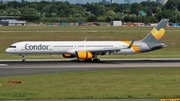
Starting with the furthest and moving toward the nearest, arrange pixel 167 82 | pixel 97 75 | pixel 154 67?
pixel 154 67 → pixel 97 75 → pixel 167 82

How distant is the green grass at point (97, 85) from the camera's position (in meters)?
35.3

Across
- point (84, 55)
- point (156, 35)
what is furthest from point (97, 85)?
point (156, 35)

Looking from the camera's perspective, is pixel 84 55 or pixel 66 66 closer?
pixel 66 66

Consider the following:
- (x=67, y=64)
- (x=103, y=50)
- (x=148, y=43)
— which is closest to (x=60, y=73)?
(x=67, y=64)

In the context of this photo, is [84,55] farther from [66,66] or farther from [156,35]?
[156,35]

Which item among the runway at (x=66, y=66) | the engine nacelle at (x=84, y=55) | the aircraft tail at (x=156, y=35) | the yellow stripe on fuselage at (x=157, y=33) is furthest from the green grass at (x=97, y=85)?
the yellow stripe on fuselage at (x=157, y=33)

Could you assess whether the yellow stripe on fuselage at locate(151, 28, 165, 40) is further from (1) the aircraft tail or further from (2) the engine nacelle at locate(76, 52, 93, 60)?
(2) the engine nacelle at locate(76, 52, 93, 60)

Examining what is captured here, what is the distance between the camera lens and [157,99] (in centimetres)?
3356

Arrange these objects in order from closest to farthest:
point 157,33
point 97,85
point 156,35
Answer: point 97,85 → point 156,35 → point 157,33

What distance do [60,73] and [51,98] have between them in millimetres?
16623

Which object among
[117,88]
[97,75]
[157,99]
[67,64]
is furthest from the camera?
[67,64]

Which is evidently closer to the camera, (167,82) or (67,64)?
(167,82)

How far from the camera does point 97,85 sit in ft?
135

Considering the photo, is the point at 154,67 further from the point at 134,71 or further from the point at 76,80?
the point at 76,80
